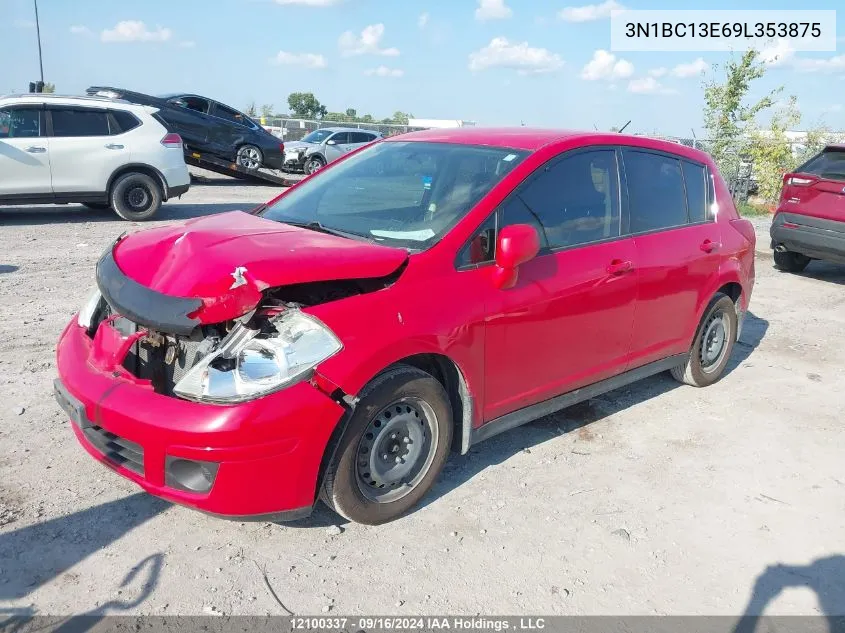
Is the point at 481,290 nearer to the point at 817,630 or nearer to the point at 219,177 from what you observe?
the point at 817,630

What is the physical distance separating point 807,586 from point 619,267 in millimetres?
1926

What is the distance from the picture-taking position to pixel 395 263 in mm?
3293

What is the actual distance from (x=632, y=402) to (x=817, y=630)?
2.38 meters

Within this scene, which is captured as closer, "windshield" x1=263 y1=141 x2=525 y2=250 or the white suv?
"windshield" x1=263 y1=141 x2=525 y2=250

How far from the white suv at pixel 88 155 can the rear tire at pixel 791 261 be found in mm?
9243

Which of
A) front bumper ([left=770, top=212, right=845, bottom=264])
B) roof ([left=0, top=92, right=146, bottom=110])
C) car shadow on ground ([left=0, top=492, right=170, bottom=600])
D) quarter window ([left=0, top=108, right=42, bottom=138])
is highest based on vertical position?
roof ([left=0, top=92, right=146, bottom=110])

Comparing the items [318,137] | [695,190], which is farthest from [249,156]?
[695,190]

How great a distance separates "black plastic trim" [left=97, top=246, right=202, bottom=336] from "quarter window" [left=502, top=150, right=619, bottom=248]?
65.5 inches

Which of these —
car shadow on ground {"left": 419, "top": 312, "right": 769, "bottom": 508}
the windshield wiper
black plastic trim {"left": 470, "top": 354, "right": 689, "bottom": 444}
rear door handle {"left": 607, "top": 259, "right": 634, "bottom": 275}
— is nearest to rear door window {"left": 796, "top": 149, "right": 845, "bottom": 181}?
car shadow on ground {"left": 419, "top": 312, "right": 769, "bottom": 508}

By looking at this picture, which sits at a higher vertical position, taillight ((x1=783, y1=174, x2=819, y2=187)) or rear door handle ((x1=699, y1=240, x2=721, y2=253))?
taillight ((x1=783, y1=174, x2=819, y2=187))

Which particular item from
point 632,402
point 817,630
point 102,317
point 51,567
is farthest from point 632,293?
point 51,567

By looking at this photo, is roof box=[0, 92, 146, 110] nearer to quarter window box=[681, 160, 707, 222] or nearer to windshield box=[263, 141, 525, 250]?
windshield box=[263, 141, 525, 250]

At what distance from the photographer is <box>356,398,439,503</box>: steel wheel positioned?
10.8 feet

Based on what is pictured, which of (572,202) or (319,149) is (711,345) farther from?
(319,149)
